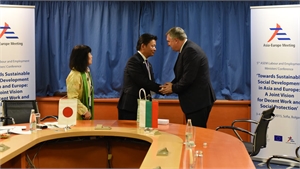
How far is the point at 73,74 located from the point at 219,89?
246 cm

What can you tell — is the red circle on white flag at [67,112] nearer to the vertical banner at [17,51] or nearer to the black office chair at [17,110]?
the black office chair at [17,110]

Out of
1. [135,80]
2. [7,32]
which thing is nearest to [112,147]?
[135,80]

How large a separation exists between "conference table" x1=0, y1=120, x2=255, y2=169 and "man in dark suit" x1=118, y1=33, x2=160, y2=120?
0.94 ft

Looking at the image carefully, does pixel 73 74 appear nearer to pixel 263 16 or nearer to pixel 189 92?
pixel 189 92

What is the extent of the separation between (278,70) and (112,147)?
2469 mm

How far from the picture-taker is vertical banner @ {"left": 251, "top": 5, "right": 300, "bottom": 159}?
546 cm

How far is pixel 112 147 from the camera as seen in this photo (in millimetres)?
4273

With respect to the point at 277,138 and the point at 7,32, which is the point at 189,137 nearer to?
the point at 277,138

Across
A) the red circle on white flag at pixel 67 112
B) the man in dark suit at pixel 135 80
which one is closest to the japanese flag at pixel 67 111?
the red circle on white flag at pixel 67 112

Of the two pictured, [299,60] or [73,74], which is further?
[299,60]

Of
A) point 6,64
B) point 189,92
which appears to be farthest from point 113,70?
point 189,92

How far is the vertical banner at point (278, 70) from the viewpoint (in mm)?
5464

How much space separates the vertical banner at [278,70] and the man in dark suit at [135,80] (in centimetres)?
155

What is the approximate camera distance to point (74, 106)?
407 cm
